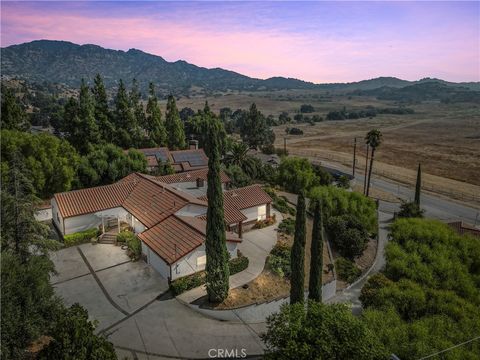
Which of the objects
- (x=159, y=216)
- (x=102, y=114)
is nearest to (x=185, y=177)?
(x=159, y=216)

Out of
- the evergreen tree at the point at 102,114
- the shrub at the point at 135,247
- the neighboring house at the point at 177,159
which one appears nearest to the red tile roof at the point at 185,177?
the neighboring house at the point at 177,159

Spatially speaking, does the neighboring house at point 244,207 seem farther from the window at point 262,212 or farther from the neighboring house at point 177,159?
the neighboring house at point 177,159

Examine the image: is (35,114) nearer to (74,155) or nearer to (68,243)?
(74,155)

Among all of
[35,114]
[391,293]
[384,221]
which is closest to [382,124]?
[384,221]

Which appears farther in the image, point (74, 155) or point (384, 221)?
point (384, 221)

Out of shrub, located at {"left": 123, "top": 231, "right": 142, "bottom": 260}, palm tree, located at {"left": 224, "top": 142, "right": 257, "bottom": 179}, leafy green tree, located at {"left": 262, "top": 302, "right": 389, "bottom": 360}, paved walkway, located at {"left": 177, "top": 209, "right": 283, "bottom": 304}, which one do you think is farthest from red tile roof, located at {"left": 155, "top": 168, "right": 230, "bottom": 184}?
leafy green tree, located at {"left": 262, "top": 302, "right": 389, "bottom": 360}
